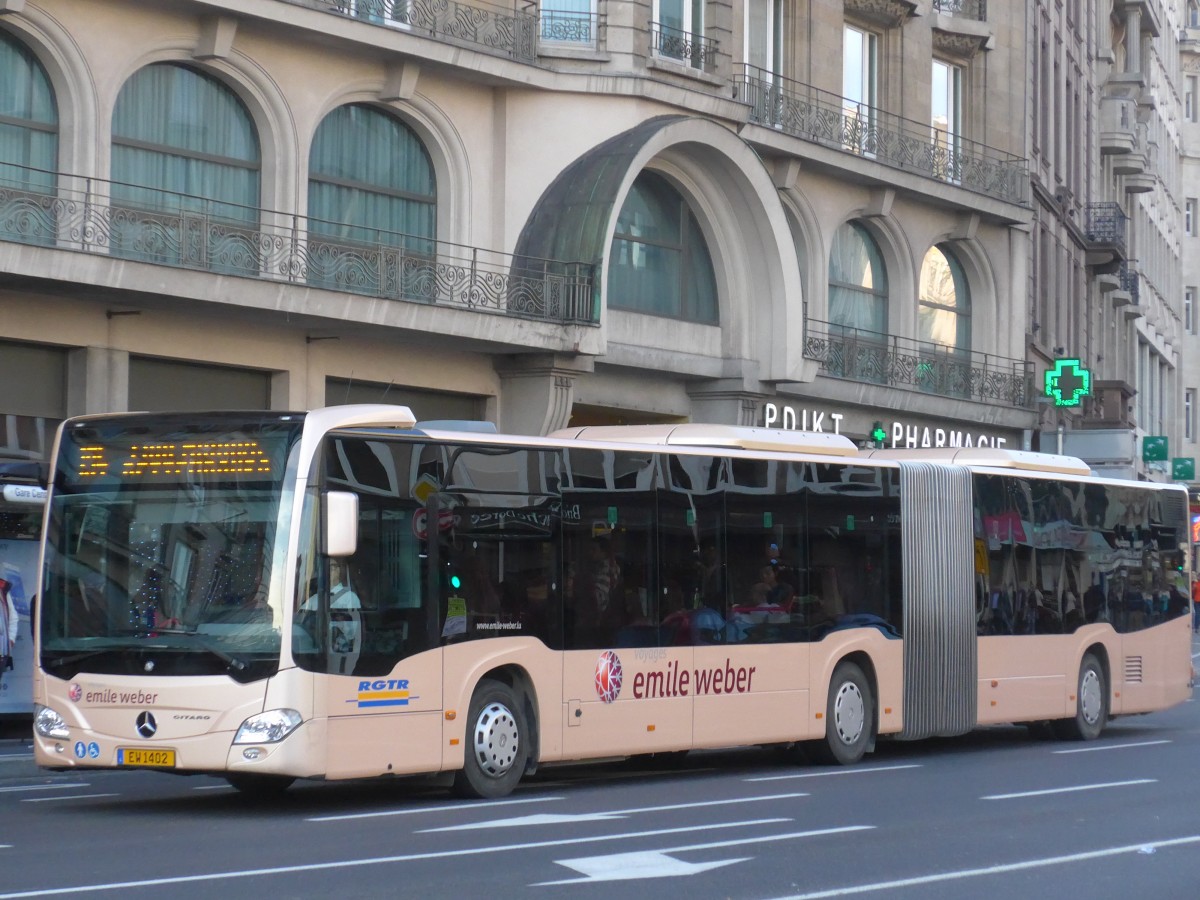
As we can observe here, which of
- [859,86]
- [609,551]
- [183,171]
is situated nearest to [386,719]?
[609,551]

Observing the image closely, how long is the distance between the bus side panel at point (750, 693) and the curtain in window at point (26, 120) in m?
10.0

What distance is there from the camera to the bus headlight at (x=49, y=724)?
43.0 feet

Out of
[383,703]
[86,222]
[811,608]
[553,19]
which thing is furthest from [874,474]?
[553,19]

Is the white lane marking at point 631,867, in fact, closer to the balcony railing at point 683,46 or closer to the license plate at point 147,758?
the license plate at point 147,758

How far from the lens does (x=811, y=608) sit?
17.7m

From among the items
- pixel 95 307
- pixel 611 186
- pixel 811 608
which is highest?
pixel 611 186

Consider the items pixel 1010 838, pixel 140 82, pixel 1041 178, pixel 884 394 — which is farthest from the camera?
pixel 1041 178

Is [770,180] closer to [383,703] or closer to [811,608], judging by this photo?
[811,608]

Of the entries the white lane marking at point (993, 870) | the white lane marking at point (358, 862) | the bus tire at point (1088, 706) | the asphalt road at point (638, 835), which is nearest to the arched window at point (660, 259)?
the bus tire at point (1088, 706)

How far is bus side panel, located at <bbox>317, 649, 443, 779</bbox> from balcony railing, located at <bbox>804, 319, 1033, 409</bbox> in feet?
61.5

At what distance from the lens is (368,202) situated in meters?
26.2

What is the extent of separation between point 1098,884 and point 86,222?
14742 millimetres

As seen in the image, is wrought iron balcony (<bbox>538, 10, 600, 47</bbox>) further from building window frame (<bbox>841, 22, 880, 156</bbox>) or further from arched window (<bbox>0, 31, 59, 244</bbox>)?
arched window (<bbox>0, 31, 59, 244</bbox>)

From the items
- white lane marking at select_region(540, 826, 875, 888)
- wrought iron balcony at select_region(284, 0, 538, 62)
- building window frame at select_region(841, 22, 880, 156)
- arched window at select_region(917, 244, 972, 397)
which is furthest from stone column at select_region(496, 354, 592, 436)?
white lane marking at select_region(540, 826, 875, 888)
